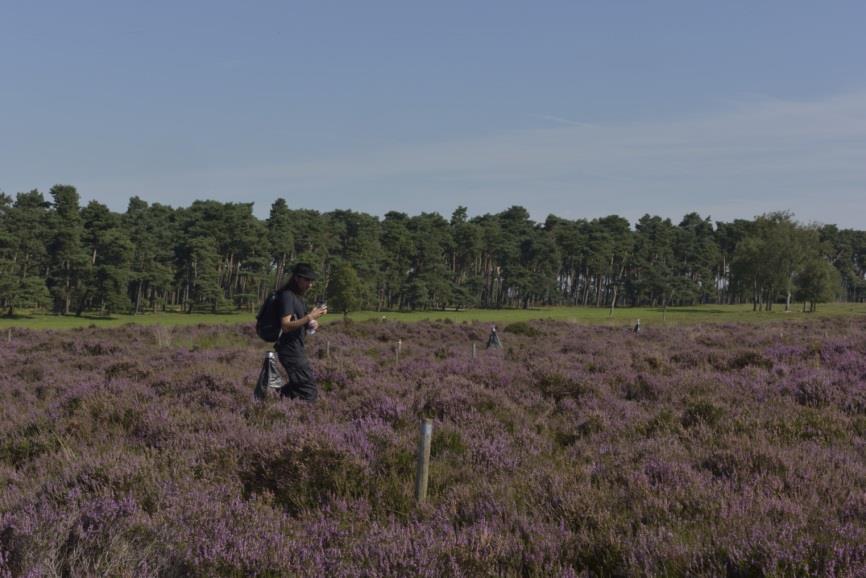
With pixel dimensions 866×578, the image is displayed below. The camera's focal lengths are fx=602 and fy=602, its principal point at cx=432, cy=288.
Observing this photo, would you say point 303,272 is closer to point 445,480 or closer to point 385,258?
point 445,480

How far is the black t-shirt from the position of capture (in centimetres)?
720

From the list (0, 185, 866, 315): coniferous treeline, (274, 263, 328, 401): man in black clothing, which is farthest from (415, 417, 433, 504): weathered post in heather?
(0, 185, 866, 315): coniferous treeline

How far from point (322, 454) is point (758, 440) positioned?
3.89 m

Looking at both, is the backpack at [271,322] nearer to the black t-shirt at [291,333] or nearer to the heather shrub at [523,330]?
the black t-shirt at [291,333]

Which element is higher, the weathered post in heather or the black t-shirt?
the black t-shirt

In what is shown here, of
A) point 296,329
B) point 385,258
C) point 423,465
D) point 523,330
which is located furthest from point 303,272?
point 385,258

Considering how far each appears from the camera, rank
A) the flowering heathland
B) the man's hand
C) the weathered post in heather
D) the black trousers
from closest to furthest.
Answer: the flowering heathland, the weathered post in heather, the man's hand, the black trousers

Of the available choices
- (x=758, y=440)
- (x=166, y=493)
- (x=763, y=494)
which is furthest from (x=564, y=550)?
(x=758, y=440)

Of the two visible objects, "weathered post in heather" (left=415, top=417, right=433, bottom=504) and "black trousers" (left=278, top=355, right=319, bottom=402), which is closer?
"weathered post in heather" (left=415, top=417, right=433, bottom=504)

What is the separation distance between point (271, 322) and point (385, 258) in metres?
82.6

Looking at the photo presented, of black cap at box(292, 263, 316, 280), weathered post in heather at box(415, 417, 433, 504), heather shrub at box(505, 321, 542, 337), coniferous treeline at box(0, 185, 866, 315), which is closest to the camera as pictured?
weathered post in heather at box(415, 417, 433, 504)

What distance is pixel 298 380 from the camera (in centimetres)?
764

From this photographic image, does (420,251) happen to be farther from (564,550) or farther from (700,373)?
(564,550)

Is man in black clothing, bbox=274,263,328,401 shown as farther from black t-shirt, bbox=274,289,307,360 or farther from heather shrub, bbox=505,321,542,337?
heather shrub, bbox=505,321,542,337
